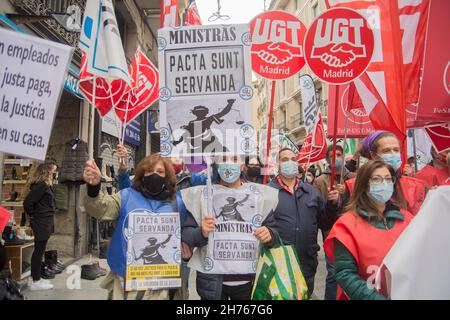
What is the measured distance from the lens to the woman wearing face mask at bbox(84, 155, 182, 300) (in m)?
2.69

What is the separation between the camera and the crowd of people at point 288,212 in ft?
7.36

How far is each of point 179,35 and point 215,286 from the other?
2.07m

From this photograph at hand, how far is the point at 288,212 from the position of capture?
3484 millimetres

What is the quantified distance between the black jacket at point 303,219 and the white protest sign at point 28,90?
6.88 feet

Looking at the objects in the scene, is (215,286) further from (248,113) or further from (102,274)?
(102,274)

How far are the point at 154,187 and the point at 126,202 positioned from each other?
9.3 inches

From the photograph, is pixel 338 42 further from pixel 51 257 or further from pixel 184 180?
pixel 51 257

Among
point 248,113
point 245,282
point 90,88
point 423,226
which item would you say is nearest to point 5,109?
point 90,88

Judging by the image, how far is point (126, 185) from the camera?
3324 mm

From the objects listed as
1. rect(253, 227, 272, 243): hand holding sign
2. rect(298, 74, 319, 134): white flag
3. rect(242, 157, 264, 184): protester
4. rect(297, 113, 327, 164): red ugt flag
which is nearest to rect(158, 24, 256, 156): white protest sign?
rect(253, 227, 272, 243): hand holding sign

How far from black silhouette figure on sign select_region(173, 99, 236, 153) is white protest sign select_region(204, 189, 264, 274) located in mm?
402

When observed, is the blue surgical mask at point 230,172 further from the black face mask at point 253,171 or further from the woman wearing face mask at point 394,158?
the black face mask at point 253,171

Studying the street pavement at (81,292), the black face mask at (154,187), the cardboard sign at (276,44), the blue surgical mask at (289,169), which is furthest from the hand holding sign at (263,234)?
the street pavement at (81,292)

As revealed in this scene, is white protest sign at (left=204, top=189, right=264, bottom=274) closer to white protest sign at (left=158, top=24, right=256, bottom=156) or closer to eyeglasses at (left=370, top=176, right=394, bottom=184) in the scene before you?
white protest sign at (left=158, top=24, right=256, bottom=156)
